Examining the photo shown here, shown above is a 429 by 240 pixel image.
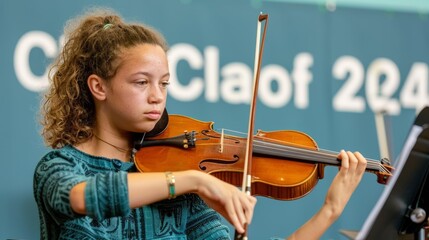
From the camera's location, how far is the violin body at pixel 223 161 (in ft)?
6.12

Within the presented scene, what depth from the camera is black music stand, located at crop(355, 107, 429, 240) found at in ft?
4.84

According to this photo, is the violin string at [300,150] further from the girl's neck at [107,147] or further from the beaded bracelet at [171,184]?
the beaded bracelet at [171,184]

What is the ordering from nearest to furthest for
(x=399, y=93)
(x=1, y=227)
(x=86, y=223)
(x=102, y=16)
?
(x=86, y=223)
(x=102, y=16)
(x=1, y=227)
(x=399, y=93)

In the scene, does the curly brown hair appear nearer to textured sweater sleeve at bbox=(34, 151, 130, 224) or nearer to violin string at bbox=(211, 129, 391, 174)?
textured sweater sleeve at bbox=(34, 151, 130, 224)

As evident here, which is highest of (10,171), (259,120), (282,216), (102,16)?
(102,16)

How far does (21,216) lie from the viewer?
9.21ft

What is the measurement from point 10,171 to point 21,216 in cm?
17

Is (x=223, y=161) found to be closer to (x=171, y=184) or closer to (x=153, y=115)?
(x=153, y=115)

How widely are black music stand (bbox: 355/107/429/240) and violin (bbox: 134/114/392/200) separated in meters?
0.34

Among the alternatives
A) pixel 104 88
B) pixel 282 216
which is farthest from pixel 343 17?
pixel 104 88

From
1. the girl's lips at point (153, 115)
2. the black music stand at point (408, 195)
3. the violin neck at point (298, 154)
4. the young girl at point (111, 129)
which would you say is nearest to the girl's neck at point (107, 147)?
the young girl at point (111, 129)

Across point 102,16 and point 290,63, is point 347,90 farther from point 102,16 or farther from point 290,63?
point 102,16

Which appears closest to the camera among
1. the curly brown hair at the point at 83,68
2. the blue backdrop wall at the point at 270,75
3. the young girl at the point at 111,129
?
the young girl at the point at 111,129

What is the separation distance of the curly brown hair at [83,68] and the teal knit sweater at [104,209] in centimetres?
8
